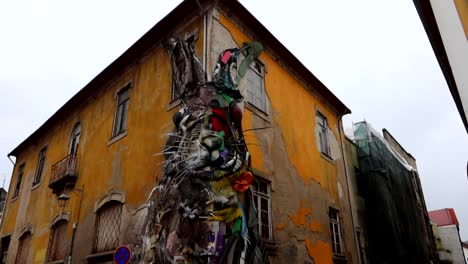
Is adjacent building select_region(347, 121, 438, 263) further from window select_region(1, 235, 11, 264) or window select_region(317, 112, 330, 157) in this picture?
window select_region(1, 235, 11, 264)

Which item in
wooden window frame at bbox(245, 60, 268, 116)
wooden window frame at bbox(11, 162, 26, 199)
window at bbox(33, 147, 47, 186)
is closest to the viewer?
wooden window frame at bbox(245, 60, 268, 116)

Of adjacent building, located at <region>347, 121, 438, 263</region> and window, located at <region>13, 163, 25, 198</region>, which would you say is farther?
window, located at <region>13, 163, 25, 198</region>

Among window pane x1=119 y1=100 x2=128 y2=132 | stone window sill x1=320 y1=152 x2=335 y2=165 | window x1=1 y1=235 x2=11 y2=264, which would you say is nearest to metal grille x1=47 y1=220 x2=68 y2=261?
window pane x1=119 y1=100 x2=128 y2=132

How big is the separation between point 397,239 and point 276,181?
23.2 feet

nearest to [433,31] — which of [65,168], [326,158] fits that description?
[326,158]

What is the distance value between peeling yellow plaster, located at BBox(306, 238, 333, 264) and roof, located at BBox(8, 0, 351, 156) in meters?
5.47

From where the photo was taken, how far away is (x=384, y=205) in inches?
548

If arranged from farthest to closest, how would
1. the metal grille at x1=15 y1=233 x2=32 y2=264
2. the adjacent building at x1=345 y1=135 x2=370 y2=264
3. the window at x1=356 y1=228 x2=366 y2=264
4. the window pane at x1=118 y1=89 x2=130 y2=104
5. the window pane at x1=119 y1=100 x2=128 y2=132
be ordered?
the metal grille at x1=15 y1=233 x2=32 y2=264, the adjacent building at x1=345 y1=135 x2=370 y2=264, the window at x1=356 y1=228 x2=366 y2=264, the window pane at x1=118 y1=89 x2=130 y2=104, the window pane at x1=119 y1=100 x2=128 y2=132

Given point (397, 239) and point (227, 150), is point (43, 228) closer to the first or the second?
point (227, 150)

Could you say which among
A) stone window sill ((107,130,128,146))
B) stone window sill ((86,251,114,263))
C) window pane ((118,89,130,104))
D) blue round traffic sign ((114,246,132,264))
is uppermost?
window pane ((118,89,130,104))

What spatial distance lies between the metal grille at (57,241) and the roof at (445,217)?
29.2 m

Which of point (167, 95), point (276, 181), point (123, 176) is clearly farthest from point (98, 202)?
point (276, 181)

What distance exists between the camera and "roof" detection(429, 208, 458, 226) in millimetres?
30220

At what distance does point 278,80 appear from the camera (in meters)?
10.9
